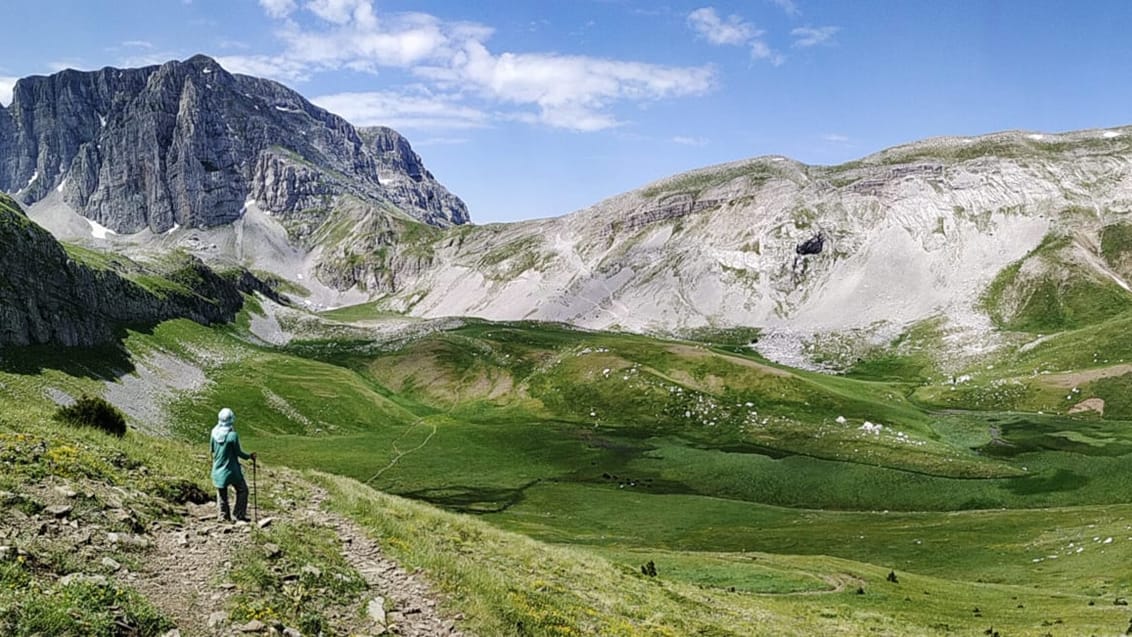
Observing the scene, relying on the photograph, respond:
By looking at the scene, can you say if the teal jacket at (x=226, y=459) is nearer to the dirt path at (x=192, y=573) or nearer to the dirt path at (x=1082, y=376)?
the dirt path at (x=192, y=573)

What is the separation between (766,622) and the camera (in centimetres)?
3488

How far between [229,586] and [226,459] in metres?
6.02

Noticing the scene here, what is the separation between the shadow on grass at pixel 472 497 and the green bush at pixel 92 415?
2779 inches

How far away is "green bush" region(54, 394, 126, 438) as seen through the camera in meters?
30.3

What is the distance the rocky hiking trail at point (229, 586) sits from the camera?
52.3 feet

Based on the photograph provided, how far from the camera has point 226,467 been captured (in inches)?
883

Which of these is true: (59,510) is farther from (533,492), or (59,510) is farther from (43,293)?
(43,293)

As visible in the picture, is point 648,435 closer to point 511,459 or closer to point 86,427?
point 511,459

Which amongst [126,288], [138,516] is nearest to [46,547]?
[138,516]

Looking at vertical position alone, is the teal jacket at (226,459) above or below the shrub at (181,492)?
above

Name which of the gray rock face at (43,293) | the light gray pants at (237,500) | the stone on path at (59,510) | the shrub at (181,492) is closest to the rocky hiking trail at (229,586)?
the light gray pants at (237,500)

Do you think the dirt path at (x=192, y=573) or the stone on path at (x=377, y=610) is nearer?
the dirt path at (x=192, y=573)

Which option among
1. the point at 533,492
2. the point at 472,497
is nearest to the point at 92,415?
the point at 472,497

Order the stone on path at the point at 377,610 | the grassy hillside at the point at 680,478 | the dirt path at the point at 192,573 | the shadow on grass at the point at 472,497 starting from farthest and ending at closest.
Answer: the shadow on grass at the point at 472,497
the grassy hillside at the point at 680,478
the stone on path at the point at 377,610
the dirt path at the point at 192,573
